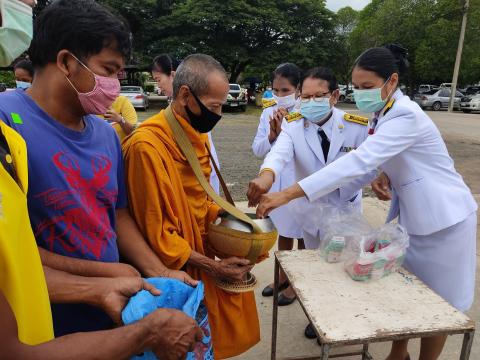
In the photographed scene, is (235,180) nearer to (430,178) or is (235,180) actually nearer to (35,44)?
(430,178)

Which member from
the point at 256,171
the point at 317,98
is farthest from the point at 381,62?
the point at 256,171

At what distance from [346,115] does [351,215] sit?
85 centimetres

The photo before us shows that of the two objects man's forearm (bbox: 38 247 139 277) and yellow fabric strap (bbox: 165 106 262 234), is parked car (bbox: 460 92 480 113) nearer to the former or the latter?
yellow fabric strap (bbox: 165 106 262 234)

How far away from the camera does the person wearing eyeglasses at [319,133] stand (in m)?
Answer: 2.57

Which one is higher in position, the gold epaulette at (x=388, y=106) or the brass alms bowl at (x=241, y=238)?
the gold epaulette at (x=388, y=106)

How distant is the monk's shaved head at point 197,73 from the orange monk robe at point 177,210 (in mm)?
159

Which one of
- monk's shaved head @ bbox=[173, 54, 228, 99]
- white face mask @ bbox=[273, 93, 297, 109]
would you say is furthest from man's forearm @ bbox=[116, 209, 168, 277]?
white face mask @ bbox=[273, 93, 297, 109]

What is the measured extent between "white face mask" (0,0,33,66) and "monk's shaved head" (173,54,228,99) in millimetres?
711

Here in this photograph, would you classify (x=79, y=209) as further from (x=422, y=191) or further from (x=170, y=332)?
(x=422, y=191)

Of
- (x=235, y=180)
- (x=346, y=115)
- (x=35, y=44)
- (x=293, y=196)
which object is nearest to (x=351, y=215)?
(x=293, y=196)

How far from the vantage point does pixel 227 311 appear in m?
1.79

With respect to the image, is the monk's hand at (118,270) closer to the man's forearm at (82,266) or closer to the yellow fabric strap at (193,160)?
the man's forearm at (82,266)

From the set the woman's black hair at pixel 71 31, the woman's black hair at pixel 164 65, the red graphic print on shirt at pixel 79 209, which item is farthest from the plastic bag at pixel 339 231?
the woman's black hair at pixel 164 65

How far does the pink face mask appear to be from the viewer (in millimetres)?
1241
